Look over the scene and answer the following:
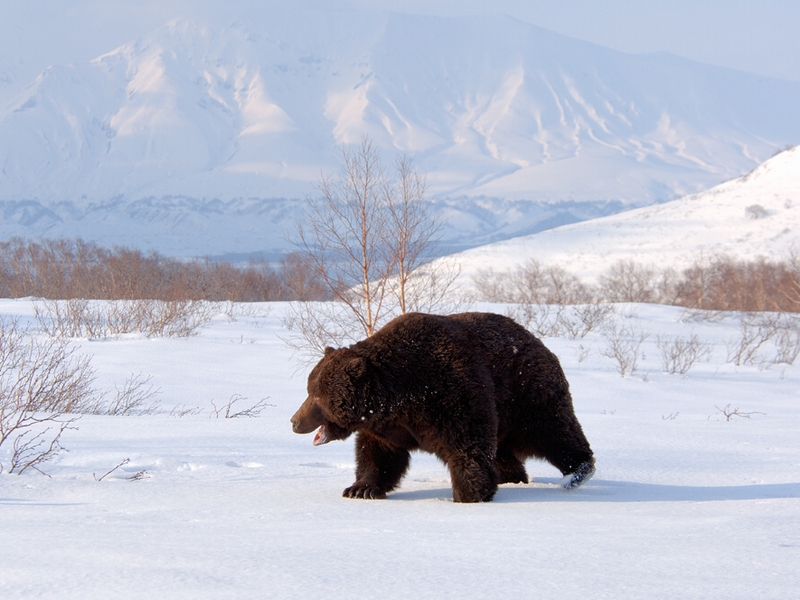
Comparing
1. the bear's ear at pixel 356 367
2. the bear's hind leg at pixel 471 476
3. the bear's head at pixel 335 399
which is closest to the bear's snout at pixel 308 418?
the bear's head at pixel 335 399

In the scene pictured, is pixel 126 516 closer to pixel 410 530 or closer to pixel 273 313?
pixel 410 530

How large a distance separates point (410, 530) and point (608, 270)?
208 feet

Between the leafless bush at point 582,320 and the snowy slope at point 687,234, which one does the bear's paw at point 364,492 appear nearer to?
the leafless bush at point 582,320

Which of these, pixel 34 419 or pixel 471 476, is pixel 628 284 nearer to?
pixel 34 419

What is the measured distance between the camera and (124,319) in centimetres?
1980

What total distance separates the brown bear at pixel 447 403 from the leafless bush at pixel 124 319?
15512 mm

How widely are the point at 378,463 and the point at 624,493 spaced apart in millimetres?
1505

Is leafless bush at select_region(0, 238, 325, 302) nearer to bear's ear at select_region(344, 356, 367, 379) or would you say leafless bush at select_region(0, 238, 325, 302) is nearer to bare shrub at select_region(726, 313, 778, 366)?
bear's ear at select_region(344, 356, 367, 379)

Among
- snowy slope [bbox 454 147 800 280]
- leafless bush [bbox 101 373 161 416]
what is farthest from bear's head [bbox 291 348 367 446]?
snowy slope [bbox 454 147 800 280]

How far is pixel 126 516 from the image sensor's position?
3.46m

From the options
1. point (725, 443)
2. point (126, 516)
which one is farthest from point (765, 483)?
point (126, 516)

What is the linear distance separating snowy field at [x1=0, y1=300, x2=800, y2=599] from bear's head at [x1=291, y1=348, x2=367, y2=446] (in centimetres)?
39

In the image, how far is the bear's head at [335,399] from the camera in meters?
4.30

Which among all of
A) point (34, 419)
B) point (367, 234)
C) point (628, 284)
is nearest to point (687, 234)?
point (628, 284)
